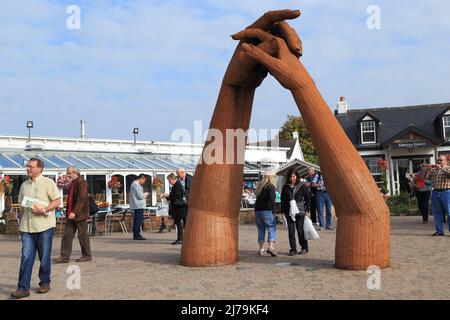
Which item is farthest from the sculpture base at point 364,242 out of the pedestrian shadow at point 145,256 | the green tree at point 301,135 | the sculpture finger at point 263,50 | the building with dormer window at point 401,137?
the green tree at point 301,135

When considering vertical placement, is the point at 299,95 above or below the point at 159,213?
above

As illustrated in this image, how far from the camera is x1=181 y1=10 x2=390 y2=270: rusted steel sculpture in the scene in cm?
694

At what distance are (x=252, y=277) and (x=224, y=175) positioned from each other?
6.19 ft

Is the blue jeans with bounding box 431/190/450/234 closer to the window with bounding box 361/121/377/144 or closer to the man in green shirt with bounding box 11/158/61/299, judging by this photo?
the man in green shirt with bounding box 11/158/61/299

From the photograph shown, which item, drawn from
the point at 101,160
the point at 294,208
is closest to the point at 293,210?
the point at 294,208

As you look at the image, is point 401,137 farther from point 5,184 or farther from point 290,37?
point 290,37

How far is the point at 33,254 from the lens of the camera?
6.16m

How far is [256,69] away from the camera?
792 cm

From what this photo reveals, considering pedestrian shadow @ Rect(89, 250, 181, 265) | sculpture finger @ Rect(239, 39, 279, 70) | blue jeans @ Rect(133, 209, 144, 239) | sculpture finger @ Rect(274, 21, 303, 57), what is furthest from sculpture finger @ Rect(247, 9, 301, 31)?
blue jeans @ Rect(133, 209, 144, 239)

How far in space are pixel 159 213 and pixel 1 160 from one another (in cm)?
920
